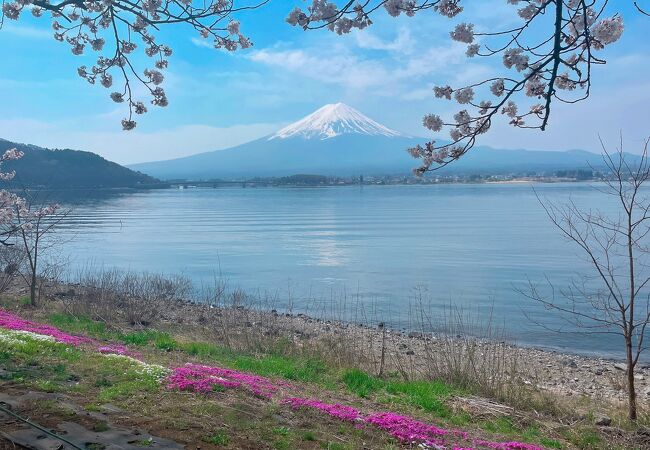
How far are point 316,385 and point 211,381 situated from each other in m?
2.47

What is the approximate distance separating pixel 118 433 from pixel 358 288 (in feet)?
60.8

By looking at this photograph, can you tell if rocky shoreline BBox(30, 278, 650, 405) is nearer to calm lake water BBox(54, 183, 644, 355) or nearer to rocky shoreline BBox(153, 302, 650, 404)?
rocky shoreline BBox(153, 302, 650, 404)

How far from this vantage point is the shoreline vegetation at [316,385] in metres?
4.84

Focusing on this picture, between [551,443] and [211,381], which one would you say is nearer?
[211,381]

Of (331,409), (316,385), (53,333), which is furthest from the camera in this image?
(53,333)

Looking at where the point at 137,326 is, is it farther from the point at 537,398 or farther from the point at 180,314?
the point at 537,398

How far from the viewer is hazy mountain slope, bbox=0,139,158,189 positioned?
32781 mm

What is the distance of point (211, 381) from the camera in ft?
19.3

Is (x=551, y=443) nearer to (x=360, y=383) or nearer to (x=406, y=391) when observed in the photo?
(x=406, y=391)

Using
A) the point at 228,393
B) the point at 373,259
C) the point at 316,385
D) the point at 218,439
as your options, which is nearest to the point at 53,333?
the point at 316,385

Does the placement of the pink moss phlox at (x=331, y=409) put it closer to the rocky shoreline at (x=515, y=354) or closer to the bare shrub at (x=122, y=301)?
the rocky shoreline at (x=515, y=354)

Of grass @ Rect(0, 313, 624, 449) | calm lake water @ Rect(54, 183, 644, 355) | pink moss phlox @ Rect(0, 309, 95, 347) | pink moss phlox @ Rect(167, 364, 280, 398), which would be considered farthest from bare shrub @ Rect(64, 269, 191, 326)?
pink moss phlox @ Rect(167, 364, 280, 398)

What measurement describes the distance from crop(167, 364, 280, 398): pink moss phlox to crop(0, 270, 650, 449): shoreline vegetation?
5 centimetres

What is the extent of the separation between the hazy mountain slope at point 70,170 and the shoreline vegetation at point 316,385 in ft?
36.4
